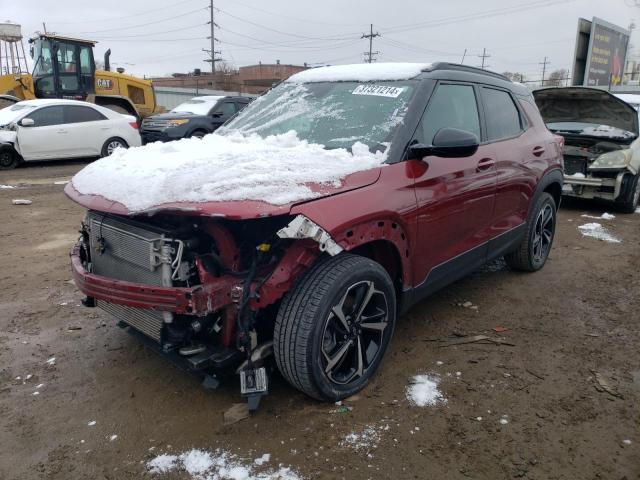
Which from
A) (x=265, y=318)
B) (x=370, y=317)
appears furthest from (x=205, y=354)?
(x=370, y=317)

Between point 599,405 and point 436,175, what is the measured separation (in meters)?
1.62

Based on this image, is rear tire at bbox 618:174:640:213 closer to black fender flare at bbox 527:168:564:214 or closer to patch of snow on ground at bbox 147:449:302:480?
black fender flare at bbox 527:168:564:214

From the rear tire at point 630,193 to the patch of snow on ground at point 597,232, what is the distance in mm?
810

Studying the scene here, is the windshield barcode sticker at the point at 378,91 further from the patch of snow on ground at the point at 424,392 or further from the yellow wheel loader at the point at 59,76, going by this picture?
the yellow wheel loader at the point at 59,76

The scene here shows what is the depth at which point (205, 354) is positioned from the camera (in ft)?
8.36

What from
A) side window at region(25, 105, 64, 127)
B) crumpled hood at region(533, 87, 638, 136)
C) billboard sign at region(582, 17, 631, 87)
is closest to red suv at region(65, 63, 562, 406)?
crumpled hood at region(533, 87, 638, 136)

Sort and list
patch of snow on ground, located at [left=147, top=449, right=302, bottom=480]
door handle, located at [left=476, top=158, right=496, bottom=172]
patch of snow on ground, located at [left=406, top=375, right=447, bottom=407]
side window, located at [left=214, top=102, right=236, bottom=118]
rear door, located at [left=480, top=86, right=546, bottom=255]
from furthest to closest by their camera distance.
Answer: side window, located at [left=214, top=102, right=236, bottom=118], rear door, located at [left=480, top=86, right=546, bottom=255], door handle, located at [left=476, top=158, right=496, bottom=172], patch of snow on ground, located at [left=406, top=375, right=447, bottom=407], patch of snow on ground, located at [left=147, top=449, right=302, bottom=480]

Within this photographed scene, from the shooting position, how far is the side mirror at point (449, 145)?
2.90m

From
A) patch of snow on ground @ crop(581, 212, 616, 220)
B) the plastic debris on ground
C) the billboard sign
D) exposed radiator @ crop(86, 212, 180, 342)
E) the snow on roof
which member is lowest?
the plastic debris on ground

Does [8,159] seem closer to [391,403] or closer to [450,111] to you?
[450,111]

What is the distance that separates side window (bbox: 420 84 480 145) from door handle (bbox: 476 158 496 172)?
0.23 meters

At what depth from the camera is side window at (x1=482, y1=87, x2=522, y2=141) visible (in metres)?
3.94

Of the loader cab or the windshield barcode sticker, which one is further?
the loader cab

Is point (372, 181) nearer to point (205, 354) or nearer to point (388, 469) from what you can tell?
point (205, 354)
